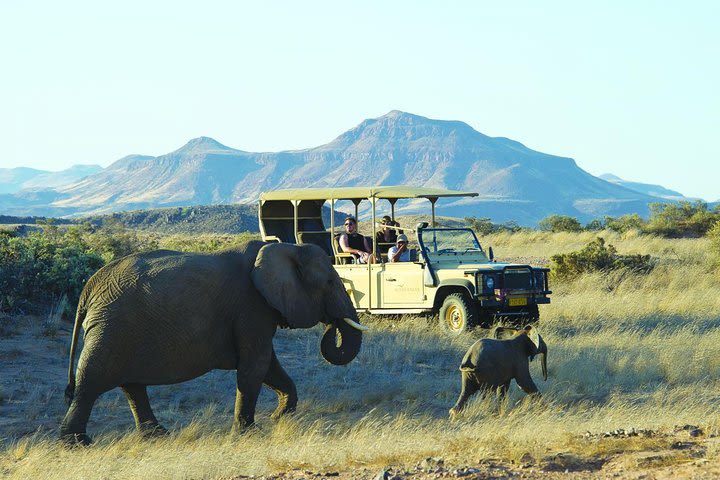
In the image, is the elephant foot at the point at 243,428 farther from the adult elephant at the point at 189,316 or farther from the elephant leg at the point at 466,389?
the elephant leg at the point at 466,389

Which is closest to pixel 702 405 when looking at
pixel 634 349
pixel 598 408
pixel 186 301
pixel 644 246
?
pixel 598 408

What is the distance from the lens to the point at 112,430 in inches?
431

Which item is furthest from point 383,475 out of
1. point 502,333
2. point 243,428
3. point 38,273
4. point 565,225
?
point 565,225

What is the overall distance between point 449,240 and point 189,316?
→ 743 centimetres

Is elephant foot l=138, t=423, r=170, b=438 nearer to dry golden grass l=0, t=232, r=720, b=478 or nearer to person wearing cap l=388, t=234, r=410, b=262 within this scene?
dry golden grass l=0, t=232, r=720, b=478

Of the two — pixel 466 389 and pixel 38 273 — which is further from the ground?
pixel 38 273

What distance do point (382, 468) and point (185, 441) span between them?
8.97ft

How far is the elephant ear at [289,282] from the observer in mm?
10406

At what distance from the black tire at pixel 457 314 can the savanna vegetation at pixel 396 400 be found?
247 mm

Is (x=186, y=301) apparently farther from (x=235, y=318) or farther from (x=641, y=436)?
(x=641, y=436)

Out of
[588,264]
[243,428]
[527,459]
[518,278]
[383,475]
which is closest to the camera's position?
[383,475]

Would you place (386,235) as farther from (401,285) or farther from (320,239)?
(401,285)

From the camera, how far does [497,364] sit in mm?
11086

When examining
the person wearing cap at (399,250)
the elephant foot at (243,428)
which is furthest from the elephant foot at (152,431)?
the person wearing cap at (399,250)
